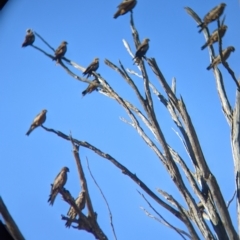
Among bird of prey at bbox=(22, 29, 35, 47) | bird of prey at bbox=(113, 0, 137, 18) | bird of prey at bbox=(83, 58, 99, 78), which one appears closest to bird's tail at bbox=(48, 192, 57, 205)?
bird of prey at bbox=(83, 58, 99, 78)

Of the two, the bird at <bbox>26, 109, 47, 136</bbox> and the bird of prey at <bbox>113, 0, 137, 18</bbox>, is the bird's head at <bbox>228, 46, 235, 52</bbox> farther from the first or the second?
the bird at <bbox>26, 109, 47, 136</bbox>

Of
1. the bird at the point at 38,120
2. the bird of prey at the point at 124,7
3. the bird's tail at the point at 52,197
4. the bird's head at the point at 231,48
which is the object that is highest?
the bird's head at the point at 231,48

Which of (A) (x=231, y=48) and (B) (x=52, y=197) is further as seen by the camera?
(A) (x=231, y=48)

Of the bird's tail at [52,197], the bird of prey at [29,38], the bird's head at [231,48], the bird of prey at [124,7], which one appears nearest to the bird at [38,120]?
the bird of prey at [29,38]

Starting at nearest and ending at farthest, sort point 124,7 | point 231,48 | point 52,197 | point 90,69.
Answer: point 52,197 < point 90,69 < point 231,48 < point 124,7

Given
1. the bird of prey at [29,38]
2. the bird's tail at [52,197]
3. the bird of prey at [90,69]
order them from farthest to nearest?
the bird of prey at [29,38] < the bird of prey at [90,69] < the bird's tail at [52,197]

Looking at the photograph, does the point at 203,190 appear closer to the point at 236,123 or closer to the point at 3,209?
the point at 236,123

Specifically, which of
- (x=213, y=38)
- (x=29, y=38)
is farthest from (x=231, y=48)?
(x=29, y=38)

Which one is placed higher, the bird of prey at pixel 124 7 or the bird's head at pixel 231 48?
the bird's head at pixel 231 48

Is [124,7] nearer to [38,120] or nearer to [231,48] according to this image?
[231,48]

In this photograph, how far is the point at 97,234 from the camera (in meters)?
1.32

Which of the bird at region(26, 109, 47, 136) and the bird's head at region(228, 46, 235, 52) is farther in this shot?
the bird at region(26, 109, 47, 136)

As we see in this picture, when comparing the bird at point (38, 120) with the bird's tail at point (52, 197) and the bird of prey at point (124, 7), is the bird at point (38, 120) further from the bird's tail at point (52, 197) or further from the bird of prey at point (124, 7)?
the bird's tail at point (52, 197)

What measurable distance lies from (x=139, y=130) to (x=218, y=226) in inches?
24.2
